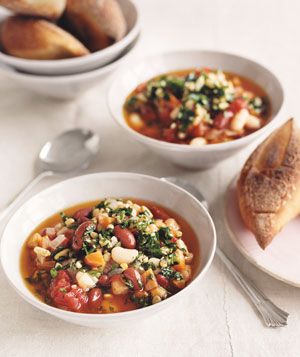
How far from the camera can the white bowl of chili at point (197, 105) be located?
9.84ft

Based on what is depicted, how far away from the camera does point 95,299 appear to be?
223cm

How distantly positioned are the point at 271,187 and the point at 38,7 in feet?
5.93

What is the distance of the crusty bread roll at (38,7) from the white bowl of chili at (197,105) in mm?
552

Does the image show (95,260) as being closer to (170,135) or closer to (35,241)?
(35,241)

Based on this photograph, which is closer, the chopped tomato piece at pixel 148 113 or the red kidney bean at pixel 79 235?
the red kidney bean at pixel 79 235

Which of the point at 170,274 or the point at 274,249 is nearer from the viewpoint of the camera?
the point at 170,274

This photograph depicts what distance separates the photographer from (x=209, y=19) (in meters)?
4.84

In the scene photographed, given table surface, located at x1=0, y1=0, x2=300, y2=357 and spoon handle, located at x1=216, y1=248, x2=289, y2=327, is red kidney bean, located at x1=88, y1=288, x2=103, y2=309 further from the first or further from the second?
spoon handle, located at x1=216, y1=248, x2=289, y2=327

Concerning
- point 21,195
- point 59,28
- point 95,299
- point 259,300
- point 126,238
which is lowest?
point 21,195

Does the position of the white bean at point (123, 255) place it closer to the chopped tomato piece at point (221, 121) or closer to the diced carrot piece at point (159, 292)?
the diced carrot piece at point (159, 292)

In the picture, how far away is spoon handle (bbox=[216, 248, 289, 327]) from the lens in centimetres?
232

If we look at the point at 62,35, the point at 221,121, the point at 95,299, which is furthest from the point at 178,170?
the point at 95,299

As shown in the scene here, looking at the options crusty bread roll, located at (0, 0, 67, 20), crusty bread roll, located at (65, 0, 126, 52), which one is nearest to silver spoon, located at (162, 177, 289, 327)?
crusty bread roll, located at (65, 0, 126, 52)

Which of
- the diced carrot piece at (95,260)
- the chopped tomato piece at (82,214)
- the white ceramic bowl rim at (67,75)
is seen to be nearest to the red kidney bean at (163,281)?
the diced carrot piece at (95,260)
